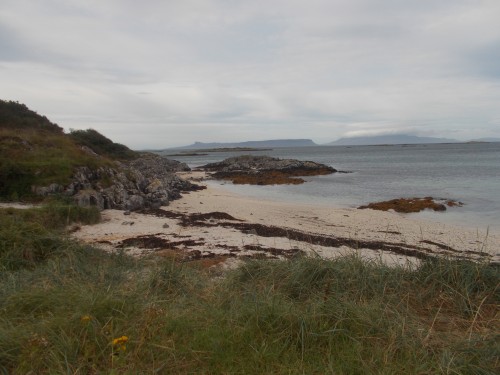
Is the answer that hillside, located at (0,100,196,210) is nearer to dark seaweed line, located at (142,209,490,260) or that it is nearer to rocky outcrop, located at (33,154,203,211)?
rocky outcrop, located at (33,154,203,211)

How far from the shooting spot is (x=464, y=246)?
11.1 m

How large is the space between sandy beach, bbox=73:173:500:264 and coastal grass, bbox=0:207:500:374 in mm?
2548

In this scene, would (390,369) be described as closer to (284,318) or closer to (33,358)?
(284,318)

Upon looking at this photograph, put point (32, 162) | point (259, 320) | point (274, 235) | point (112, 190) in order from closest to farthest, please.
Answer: point (259, 320), point (274, 235), point (32, 162), point (112, 190)

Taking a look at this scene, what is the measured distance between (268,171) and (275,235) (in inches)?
1209

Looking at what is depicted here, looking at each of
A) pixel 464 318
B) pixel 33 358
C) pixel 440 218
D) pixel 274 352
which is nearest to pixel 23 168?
pixel 33 358

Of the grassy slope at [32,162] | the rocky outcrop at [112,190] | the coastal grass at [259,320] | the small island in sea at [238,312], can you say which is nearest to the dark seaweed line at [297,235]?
the rocky outcrop at [112,190]

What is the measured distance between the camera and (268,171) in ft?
138

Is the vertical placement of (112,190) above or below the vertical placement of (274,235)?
above

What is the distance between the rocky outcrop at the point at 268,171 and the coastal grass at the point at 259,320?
2820 centimetres

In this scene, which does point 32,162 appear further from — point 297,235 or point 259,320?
point 259,320

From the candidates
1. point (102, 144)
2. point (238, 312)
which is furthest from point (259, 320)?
point (102, 144)

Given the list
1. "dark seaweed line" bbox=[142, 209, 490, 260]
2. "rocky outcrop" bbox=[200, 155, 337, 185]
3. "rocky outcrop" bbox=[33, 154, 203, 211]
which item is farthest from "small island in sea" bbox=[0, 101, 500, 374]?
"rocky outcrop" bbox=[200, 155, 337, 185]

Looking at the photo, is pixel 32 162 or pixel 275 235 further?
pixel 32 162
